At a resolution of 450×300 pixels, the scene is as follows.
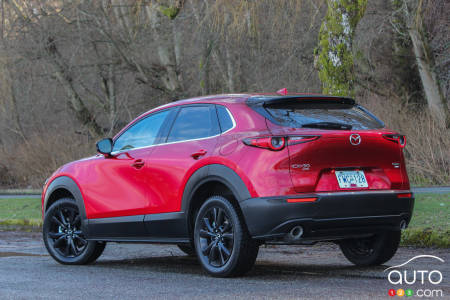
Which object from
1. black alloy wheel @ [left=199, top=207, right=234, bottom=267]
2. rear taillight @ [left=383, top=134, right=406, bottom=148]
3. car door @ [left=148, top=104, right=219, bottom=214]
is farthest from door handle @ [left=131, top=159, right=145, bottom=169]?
rear taillight @ [left=383, top=134, right=406, bottom=148]

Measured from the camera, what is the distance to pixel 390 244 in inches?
326

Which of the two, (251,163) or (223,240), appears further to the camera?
(223,240)

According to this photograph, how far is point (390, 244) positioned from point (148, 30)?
18.8 meters

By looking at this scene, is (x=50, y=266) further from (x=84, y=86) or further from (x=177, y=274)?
(x=84, y=86)

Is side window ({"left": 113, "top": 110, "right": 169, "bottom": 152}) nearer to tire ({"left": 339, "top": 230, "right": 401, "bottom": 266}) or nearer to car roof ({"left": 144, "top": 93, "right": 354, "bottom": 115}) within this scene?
car roof ({"left": 144, "top": 93, "right": 354, "bottom": 115})

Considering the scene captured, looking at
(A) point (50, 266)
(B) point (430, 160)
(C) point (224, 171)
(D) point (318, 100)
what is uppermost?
(D) point (318, 100)

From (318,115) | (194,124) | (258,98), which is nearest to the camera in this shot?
(318,115)

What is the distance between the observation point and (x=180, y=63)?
26.9m

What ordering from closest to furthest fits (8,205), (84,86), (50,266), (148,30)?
(50,266) < (8,205) < (148,30) < (84,86)

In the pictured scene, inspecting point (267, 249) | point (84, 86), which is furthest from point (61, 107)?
point (267, 249)

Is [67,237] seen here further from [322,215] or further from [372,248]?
[322,215]

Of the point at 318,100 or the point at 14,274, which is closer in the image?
the point at 318,100

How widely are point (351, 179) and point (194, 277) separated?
183 centimetres

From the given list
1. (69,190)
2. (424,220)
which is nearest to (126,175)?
(69,190)
